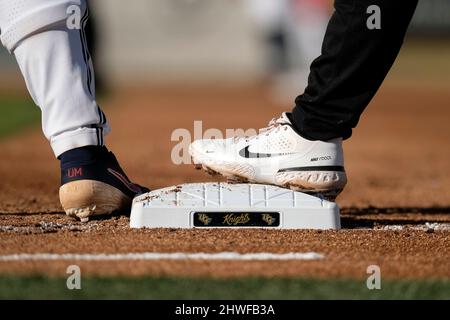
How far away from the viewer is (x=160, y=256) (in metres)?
2.79

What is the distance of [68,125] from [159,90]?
13.5 meters

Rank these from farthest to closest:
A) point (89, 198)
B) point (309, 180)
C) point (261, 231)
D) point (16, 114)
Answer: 1. point (16, 114)
2. point (309, 180)
3. point (89, 198)
4. point (261, 231)

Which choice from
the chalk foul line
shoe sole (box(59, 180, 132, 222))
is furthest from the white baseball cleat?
the chalk foul line

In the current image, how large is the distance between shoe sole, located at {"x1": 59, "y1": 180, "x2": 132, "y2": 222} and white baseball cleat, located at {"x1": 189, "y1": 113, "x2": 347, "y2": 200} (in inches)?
14.8

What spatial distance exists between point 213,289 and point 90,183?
101 cm

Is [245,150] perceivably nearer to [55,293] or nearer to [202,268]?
[202,268]

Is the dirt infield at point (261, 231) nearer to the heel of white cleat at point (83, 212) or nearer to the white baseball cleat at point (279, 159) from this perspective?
the heel of white cleat at point (83, 212)

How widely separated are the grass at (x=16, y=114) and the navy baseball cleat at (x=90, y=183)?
5331mm

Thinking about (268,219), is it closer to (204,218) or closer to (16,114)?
(204,218)

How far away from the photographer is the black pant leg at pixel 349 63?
3.26m

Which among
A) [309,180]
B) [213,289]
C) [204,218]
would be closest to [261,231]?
[204,218]

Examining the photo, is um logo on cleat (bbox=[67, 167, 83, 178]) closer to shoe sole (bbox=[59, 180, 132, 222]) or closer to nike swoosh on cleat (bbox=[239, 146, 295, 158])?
shoe sole (bbox=[59, 180, 132, 222])

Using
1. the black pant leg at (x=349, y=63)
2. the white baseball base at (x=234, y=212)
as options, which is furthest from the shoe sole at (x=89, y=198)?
the black pant leg at (x=349, y=63)

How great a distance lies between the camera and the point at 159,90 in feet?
54.8
